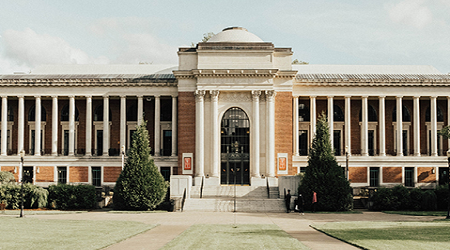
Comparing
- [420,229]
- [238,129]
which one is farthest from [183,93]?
[420,229]

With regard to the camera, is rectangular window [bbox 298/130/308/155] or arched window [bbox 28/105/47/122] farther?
arched window [bbox 28/105/47/122]

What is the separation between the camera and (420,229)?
22.5 m

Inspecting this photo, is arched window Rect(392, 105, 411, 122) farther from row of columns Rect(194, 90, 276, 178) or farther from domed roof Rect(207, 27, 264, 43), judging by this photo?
domed roof Rect(207, 27, 264, 43)

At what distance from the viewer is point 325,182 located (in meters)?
36.1

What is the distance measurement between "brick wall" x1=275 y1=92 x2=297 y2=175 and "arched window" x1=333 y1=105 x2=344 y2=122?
29.9ft

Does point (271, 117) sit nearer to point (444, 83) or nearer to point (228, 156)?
point (228, 156)

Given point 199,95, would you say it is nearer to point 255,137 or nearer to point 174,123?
point 174,123

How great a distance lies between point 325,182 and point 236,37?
69.4 ft

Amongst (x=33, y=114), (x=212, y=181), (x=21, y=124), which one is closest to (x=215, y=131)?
(x=212, y=181)

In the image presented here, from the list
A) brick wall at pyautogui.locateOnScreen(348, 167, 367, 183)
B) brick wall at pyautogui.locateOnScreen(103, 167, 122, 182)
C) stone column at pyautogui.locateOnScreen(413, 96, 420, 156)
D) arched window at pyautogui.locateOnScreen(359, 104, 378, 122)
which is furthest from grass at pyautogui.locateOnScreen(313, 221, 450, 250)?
arched window at pyautogui.locateOnScreen(359, 104, 378, 122)

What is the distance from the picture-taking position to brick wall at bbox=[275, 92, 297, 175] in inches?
1902

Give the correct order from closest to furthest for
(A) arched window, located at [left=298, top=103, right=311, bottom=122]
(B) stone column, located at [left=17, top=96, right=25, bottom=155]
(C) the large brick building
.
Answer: (C) the large brick building < (B) stone column, located at [left=17, top=96, right=25, bottom=155] < (A) arched window, located at [left=298, top=103, right=311, bottom=122]

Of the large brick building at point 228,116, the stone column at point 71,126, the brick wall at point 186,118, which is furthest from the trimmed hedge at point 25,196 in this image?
the brick wall at point 186,118

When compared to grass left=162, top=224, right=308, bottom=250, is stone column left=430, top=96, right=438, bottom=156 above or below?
above
